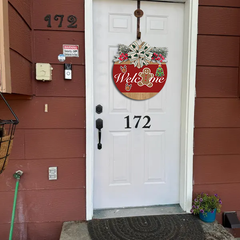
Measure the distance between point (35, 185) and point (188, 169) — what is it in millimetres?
1374

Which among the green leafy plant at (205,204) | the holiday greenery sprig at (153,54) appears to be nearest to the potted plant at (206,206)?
the green leafy plant at (205,204)

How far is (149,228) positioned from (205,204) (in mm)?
549

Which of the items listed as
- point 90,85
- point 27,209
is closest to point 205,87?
point 90,85

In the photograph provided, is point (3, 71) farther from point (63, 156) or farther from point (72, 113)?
point (63, 156)

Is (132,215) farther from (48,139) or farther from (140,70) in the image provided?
(140,70)

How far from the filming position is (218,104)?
1.83 meters

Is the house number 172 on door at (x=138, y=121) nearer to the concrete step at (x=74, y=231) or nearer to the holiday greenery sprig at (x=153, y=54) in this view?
the holiday greenery sprig at (x=153, y=54)

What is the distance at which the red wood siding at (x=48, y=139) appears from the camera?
1.62 metres

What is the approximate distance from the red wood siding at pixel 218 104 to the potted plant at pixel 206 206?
84 millimetres

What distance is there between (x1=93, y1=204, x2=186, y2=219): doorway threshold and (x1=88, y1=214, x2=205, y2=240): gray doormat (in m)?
0.06

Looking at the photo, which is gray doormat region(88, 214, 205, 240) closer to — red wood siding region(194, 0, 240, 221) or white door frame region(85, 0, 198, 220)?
white door frame region(85, 0, 198, 220)

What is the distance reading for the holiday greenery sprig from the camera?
1.79 m

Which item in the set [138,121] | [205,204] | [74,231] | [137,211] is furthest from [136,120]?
[74,231]

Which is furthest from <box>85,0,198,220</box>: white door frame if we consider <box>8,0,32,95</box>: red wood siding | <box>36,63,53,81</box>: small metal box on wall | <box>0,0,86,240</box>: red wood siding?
<box>8,0,32,95</box>: red wood siding
